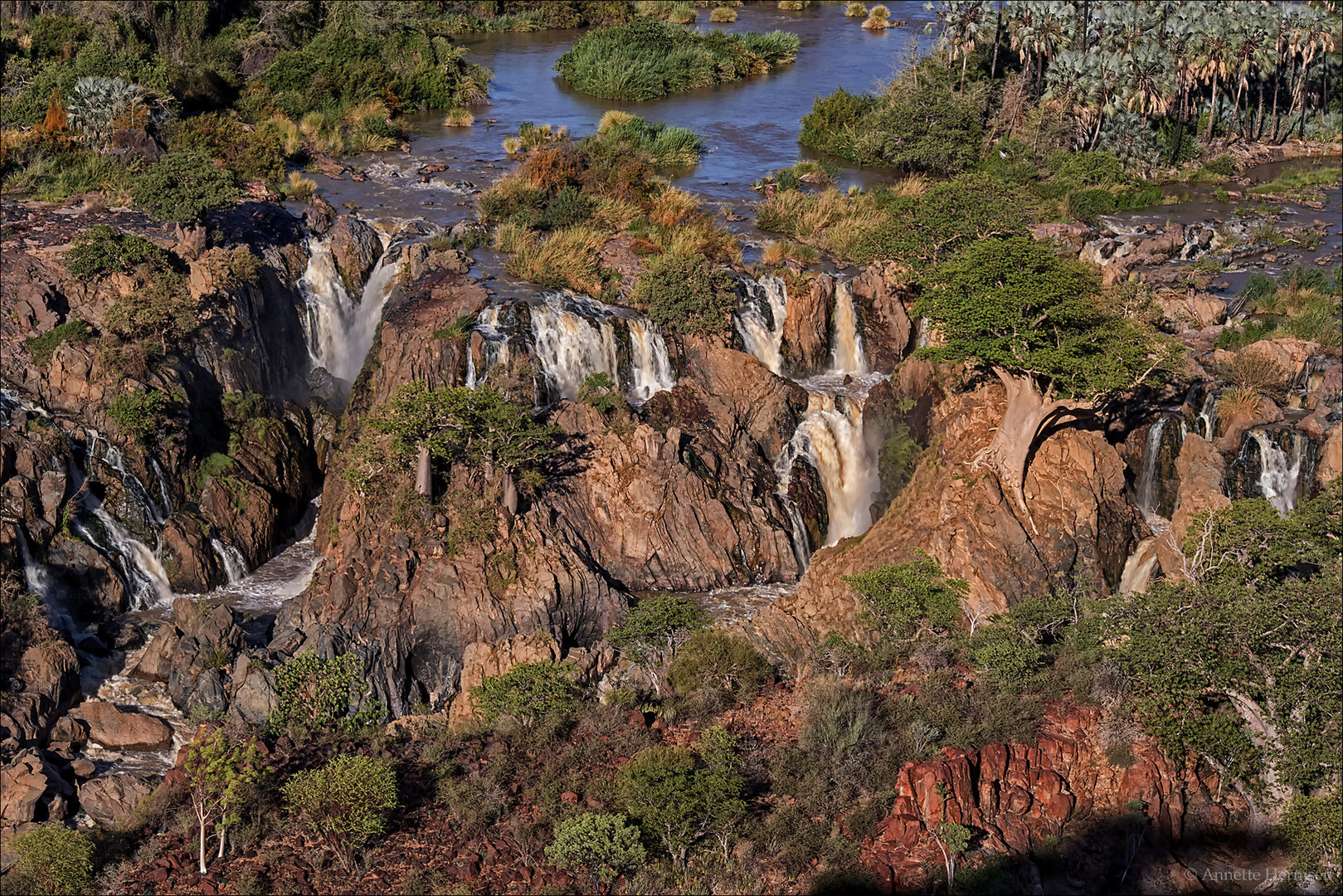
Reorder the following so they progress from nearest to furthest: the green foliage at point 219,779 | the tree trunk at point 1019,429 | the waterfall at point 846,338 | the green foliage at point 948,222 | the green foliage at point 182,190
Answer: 1. the green foliage at point 219,779
2. the tree trunk at point 1019,429
3. the green foliage at point 948,222
4. the green foliage at point 182,190
5. the waterfall at point 846,338

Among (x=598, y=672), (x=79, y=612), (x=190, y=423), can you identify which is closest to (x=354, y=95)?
(x=190, y=423)

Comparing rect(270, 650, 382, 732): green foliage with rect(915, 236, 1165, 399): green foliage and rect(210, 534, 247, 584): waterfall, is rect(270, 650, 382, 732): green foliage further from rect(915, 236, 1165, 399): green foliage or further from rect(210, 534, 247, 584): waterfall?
rect(915, 236, 1165, 399): green foliage

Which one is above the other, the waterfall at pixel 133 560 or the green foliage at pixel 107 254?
the green foliage at pixel 107 254

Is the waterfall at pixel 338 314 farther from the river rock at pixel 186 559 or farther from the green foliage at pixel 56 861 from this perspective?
the green foliage at pixel 56 861

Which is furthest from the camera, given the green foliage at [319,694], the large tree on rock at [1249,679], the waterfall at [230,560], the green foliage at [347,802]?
the waterfall at [230,560]

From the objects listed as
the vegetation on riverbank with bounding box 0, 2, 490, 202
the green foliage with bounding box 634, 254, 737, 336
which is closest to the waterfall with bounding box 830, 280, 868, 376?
the green foliage with bounding box 634, 254, 737, 336

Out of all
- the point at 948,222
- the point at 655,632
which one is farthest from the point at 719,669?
the point at 948,222

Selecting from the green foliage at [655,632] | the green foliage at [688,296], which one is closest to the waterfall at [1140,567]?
the green foliage at [655,632]
